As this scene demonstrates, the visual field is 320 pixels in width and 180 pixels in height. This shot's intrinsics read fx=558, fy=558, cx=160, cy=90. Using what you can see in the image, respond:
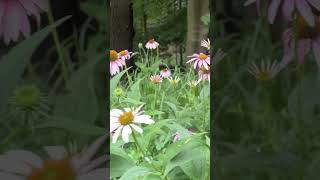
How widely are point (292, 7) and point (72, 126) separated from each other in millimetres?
215

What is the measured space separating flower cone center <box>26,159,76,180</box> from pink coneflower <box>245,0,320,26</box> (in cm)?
20

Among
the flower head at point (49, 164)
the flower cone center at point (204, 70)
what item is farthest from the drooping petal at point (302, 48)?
the flower cone center at point (204, 70)

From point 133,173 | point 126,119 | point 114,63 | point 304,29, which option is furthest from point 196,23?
point 304,29

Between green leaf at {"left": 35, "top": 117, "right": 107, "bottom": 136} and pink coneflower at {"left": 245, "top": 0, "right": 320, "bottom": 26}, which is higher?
pink coneflower at {"left": 245, "top": 0, "right": 320, "bottom": 26}

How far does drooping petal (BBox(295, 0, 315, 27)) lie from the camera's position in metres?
0.48

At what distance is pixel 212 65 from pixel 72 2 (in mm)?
136

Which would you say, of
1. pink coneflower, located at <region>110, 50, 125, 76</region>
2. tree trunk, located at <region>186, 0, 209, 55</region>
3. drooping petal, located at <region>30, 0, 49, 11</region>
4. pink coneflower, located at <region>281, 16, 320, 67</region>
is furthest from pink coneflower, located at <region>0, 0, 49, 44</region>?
tree trunk, located at <region>186, 0, 209, 55</region>

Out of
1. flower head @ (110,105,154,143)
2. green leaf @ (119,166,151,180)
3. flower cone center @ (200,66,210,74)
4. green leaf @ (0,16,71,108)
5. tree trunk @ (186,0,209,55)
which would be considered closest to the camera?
green leaf @ (0,16,71,108)

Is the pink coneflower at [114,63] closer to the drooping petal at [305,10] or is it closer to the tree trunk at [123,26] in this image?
the drooping petal at [305,10]

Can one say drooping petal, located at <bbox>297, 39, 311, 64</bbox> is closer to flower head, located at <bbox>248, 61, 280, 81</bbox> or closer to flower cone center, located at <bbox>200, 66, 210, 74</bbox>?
flower head, located at <bbox>248, 61, 280, 81</bbox>

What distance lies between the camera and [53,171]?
1.47 feet

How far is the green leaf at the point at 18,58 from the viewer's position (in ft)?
1.42

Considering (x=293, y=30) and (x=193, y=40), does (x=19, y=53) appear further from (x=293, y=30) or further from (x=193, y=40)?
(x=193, y=40)

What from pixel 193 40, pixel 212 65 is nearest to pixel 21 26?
pixel 212 65
